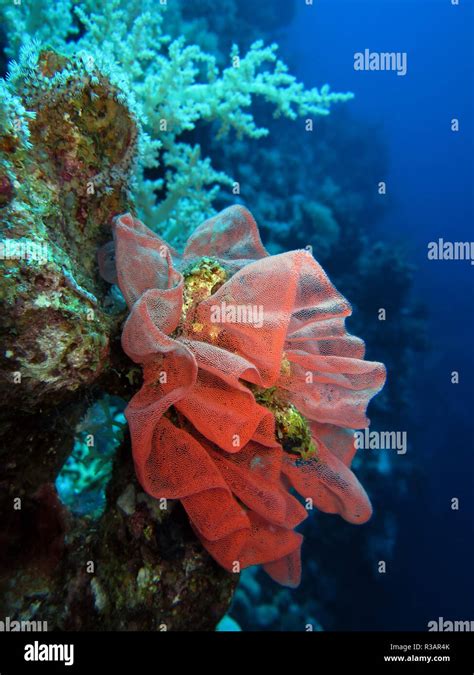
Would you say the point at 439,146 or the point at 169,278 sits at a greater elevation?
the point at 439,146

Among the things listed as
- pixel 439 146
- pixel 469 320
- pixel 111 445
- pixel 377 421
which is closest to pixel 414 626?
pixel 377 421

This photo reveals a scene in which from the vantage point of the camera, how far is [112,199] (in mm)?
2504

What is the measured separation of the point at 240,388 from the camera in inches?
74.6

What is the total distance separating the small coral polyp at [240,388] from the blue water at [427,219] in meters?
8.74

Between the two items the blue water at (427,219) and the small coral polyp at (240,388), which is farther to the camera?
the blue water at (427,219)

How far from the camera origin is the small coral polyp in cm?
196

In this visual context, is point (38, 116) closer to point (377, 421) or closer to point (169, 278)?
point (169, 278)

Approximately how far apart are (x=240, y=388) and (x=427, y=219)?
13038 mm

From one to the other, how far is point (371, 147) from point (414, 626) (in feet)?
38.3

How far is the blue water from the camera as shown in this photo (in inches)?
407

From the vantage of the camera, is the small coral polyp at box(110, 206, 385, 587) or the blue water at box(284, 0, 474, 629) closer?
the small coral polyp at box(110, 206, 385, 587)

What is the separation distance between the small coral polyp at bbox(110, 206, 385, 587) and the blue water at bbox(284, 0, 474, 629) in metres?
8.74

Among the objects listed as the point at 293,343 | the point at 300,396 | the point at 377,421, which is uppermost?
the point at 293,343

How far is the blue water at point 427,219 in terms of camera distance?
33.9ft
